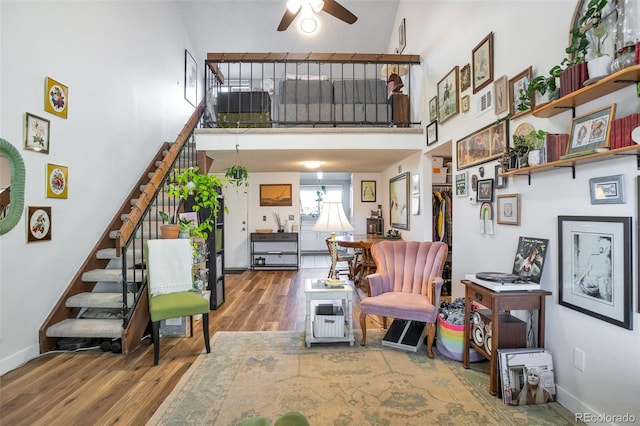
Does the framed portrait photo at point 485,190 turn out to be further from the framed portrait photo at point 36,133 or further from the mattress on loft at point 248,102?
the framed portrait photo at point 36,133

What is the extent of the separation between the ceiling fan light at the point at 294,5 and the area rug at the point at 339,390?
3381mm

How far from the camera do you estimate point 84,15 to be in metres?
3.45

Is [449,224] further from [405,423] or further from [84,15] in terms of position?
[84,15]

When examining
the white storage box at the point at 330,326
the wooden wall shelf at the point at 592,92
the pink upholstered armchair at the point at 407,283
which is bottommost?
the white storage box at the point at 330,326

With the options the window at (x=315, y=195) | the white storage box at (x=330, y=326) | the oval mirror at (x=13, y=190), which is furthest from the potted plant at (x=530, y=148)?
the window at (x=315, y=195)

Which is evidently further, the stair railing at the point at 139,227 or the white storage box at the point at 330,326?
the white storage box at the point at 330,326

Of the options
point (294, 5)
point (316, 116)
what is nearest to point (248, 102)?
point (316, 116)

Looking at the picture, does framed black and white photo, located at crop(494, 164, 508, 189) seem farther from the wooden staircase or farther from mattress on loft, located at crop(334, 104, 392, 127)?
the wooden staircase

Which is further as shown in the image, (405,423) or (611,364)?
(405,423)

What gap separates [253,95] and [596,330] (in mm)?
4697

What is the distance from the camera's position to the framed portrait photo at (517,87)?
2.36m

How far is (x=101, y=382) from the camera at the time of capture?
2424 mm

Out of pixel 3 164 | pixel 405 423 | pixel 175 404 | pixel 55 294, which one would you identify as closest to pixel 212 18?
pixel 3 164

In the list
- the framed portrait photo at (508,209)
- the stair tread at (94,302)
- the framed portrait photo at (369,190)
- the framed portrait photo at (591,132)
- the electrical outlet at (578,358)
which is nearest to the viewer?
the framed portrait photo at (591,132)
